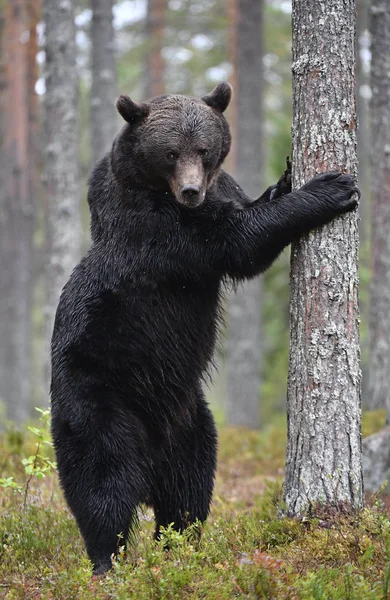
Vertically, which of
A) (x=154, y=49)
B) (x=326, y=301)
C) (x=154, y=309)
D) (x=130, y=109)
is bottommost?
(x=326, y=301)

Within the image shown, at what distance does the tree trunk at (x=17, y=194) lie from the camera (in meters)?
22.1

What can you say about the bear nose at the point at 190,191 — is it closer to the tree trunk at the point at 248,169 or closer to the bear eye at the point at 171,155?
the bear eye at the point at 171,155

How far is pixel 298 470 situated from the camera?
17.1 ft

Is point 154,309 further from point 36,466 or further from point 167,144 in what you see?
point 36,466

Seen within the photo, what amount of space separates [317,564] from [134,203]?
2.78 meters

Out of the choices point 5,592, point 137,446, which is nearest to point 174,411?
point 137,446

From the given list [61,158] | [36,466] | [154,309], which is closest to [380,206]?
[61,158]

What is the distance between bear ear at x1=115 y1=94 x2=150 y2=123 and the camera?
5.73 m

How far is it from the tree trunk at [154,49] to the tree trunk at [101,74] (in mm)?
5031

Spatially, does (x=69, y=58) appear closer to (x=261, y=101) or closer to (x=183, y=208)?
(x=261, y=101)

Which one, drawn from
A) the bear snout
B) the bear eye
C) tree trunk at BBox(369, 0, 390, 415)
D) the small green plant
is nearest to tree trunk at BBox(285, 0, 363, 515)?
the bear snout

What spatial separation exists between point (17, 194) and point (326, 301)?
19.8 meters

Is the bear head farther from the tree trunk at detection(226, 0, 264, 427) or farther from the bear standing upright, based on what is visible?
the tree trunk at detection(226, 0, 264, 427)

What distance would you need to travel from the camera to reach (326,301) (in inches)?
201
